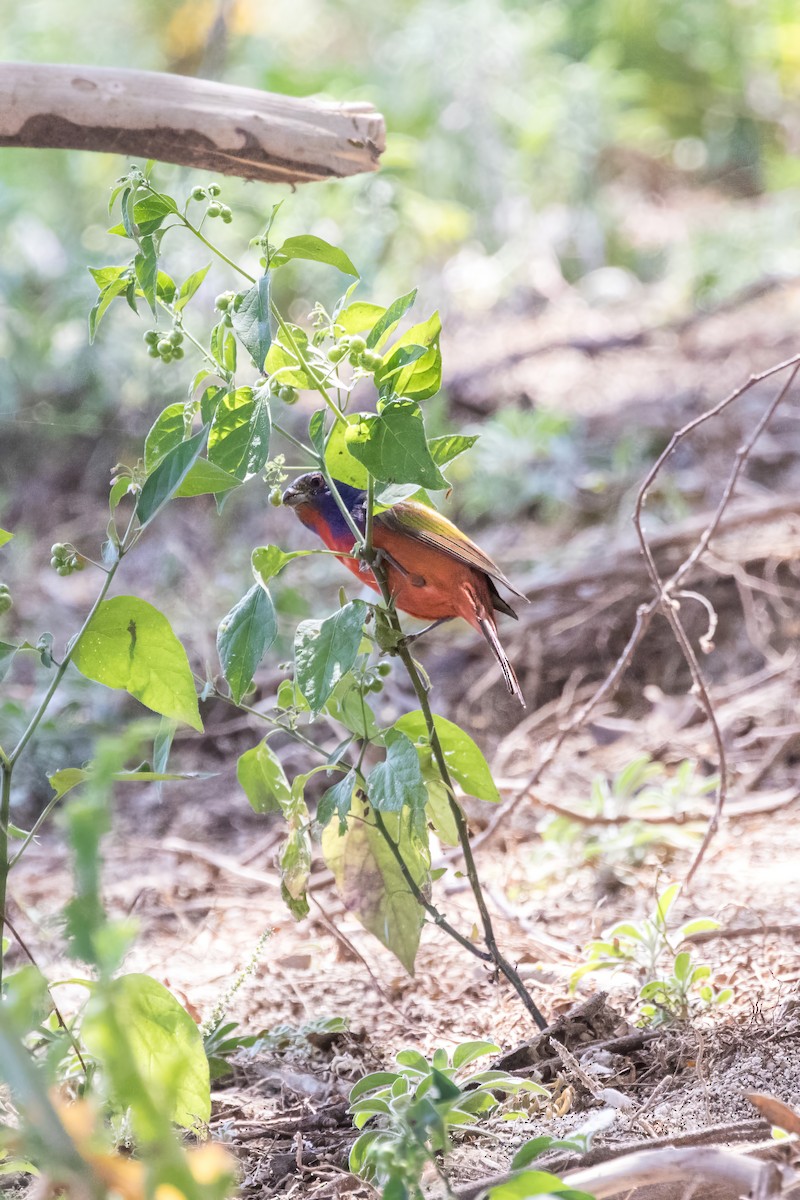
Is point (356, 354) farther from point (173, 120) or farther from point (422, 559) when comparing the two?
point (173, 120)

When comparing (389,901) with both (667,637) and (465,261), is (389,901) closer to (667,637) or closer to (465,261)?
(667,637)

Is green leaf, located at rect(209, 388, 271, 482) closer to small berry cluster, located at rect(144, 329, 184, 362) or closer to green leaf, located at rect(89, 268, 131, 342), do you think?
small berry cluster, located at rect(144, 329, 184, 362)

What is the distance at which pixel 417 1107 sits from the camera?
3.64 ft

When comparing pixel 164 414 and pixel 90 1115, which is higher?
pixel 164 414

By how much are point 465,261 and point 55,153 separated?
10.6ft

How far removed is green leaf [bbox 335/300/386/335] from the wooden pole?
80 centimetres

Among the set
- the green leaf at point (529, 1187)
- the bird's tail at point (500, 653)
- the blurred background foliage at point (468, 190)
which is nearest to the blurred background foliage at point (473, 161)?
the blurred background foliage at point (468, 190)

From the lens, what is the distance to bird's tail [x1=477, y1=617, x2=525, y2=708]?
2.02 meters

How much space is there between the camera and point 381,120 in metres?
2.32

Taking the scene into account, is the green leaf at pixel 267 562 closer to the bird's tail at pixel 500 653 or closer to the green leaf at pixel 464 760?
the green leaf at pixel 464 760

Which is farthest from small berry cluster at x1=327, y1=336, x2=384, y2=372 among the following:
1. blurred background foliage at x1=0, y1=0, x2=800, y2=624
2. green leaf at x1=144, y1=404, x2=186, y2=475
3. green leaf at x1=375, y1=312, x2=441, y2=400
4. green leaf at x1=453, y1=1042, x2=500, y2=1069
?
blurred background foliage at x1=0, y1=0, x2=800, y2=624

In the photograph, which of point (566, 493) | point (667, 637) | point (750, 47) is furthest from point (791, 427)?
point (750, 47)

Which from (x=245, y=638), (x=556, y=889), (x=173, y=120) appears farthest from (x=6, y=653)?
(x=556, y=889)

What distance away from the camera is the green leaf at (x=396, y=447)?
143 centimetres
